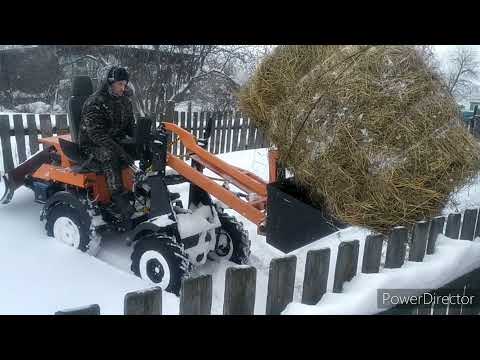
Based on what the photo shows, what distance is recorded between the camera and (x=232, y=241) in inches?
169

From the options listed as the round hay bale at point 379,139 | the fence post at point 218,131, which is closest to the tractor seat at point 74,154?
the round hay bale at point 379,139

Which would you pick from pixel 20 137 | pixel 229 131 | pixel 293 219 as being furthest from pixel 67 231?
pixel 229 131

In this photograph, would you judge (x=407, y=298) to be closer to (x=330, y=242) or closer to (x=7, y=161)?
(x=330, y=242)

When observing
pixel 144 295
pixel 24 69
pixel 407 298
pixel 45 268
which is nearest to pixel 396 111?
pixel 407 298

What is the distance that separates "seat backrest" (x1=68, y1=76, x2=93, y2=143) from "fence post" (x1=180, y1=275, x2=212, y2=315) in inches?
110

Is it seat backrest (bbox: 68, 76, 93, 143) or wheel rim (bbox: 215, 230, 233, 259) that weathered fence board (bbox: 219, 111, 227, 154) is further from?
wheel rim (bbox: 215, 230, 233, 259)

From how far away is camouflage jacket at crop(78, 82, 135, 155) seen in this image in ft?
13.1

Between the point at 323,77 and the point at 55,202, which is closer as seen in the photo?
the point at 323,77

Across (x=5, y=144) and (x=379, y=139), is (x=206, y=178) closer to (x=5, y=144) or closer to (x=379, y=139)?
(x=379, y=139)

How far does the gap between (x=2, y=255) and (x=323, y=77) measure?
11.2 ft

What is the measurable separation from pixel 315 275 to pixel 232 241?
1.65 metres

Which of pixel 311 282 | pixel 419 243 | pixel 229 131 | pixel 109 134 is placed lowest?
pixel 229 131

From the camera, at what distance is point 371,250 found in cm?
296

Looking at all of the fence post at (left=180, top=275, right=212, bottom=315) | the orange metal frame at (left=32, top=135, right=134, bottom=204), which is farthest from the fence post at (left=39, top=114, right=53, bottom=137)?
the fence post at (left=180, top=275, right=212, bottom=315)
